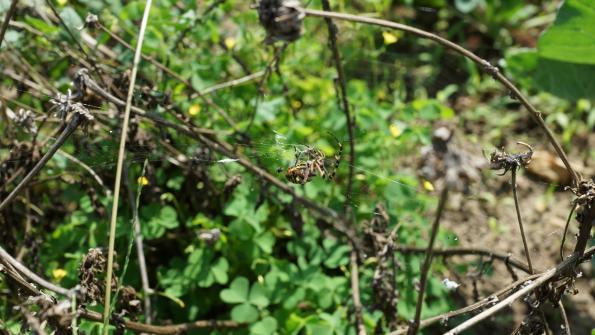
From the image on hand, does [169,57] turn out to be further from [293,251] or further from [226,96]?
[293,251]

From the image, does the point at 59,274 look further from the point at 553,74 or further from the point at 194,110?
the point at 553,74

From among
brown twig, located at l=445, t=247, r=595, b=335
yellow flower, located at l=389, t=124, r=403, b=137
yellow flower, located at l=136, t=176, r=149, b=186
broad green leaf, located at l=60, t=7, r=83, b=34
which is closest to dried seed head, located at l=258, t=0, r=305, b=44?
yellow flower, located at l=136, t=176, r=149, b=186

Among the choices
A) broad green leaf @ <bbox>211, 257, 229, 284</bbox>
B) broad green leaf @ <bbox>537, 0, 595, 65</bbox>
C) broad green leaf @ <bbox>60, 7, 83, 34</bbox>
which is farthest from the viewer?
broad green leaf @ <bbox>537, 0, 595, 65</bbox>

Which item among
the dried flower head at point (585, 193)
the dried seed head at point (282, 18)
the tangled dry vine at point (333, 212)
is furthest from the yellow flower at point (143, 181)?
the dried flower head at point (585, 193)

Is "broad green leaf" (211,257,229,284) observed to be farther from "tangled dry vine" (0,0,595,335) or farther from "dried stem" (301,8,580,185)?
"dried stem" (301,8,580,185)

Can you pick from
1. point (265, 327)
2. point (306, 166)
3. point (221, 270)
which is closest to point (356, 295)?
point (265, 327)

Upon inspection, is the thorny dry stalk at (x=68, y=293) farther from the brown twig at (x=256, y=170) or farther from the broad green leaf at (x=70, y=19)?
the broad green leaf at (x=70, y=19)
